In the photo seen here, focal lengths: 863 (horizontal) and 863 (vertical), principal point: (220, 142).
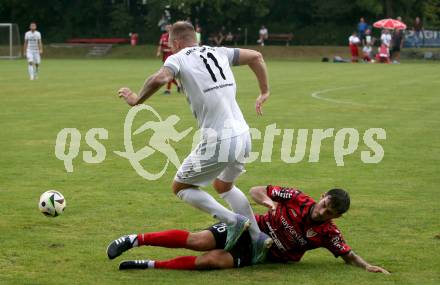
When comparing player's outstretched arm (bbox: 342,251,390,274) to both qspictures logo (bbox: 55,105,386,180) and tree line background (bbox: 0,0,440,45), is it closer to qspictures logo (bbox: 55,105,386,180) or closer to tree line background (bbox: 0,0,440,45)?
qspictures logo (bbox: 55,105,386,180)

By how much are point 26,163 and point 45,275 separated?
6.34 metres

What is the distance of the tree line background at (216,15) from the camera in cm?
6694

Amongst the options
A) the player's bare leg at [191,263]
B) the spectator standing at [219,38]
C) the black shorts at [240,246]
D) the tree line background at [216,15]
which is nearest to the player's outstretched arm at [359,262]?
the black shorts at [240,246]

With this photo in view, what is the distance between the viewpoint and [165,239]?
7621mm

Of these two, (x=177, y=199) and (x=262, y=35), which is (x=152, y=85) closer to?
(x=177, y=199)

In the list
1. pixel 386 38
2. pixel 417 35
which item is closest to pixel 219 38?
pixel 417 35

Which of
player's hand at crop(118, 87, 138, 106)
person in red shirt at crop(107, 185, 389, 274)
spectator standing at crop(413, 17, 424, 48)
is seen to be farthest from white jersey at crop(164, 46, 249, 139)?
spectator standing at crop(413, 17, 424, 48)

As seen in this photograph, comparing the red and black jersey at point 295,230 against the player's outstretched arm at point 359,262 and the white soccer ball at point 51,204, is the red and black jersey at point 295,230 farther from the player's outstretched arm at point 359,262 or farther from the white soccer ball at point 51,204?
the white soccer ball at point 51,204

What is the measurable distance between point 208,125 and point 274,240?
1209mm

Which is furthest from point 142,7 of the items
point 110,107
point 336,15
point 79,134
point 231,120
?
point 231,120

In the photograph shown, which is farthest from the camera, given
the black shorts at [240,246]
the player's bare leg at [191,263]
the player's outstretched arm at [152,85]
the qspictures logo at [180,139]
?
the qspictures logo at [180,139]

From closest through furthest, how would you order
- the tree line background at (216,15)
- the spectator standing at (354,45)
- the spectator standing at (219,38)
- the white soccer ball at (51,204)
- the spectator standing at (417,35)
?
the white soccer ball at (51,204) < the spectator standing at (354,45) < the spectator standing at (417,35) < the spectator standing at (219,38) < the tree line background at (216,15)

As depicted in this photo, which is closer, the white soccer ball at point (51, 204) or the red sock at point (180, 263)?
the red sock at point (180, 263)

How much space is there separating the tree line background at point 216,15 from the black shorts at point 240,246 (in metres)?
58.6
